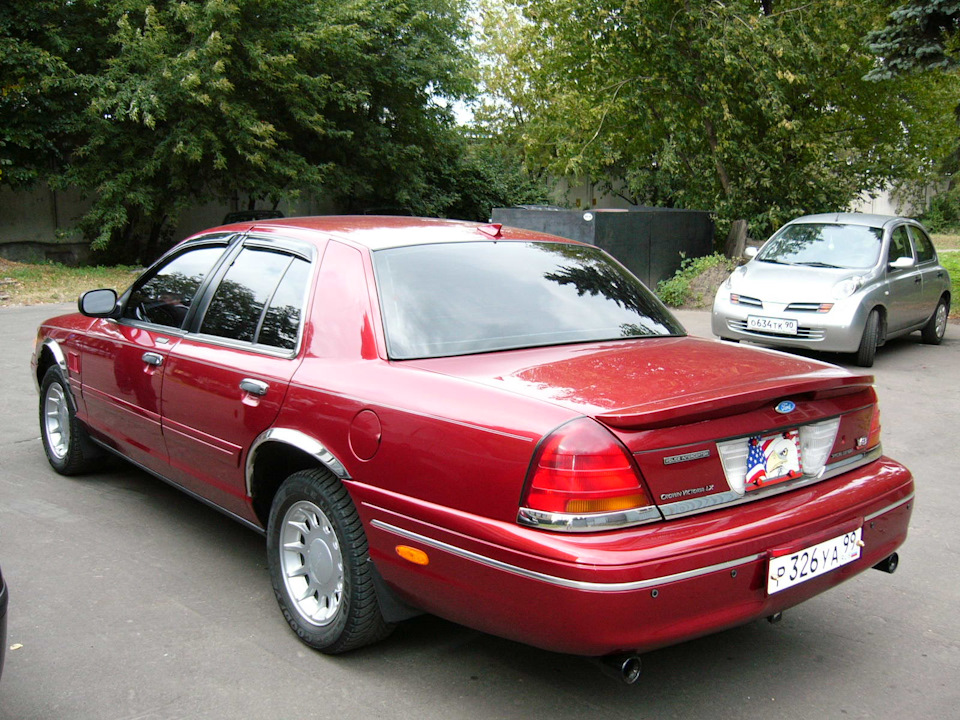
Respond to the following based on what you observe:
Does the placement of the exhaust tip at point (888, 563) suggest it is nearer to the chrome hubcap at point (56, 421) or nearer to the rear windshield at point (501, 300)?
the rear windshield at point (501, 300)

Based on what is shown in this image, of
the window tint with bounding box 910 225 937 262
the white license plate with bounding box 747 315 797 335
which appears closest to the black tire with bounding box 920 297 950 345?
the window tint with bounding box 910 225 937 262

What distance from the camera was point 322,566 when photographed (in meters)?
3.37

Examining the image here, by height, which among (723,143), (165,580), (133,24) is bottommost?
(165,580)

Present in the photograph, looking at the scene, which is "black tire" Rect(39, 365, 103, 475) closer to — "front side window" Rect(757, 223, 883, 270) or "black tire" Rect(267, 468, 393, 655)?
"black tire" Rect(267, 468, 393, 655)

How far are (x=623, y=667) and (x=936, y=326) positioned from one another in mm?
10118

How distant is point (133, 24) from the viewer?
20.5m

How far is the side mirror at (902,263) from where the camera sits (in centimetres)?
1009

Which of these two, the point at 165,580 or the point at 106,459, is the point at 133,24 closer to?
the point at 106,459

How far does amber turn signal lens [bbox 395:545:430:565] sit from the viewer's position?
2.90 metres

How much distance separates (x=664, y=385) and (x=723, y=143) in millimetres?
15051

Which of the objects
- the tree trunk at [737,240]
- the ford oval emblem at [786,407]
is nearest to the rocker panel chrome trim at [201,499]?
the ford oval emblem at [786,407]

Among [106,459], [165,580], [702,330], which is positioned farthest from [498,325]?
[702,330]

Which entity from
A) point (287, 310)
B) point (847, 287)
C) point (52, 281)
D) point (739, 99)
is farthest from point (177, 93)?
point (287, 310)

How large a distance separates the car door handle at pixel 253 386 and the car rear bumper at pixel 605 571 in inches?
28.3
